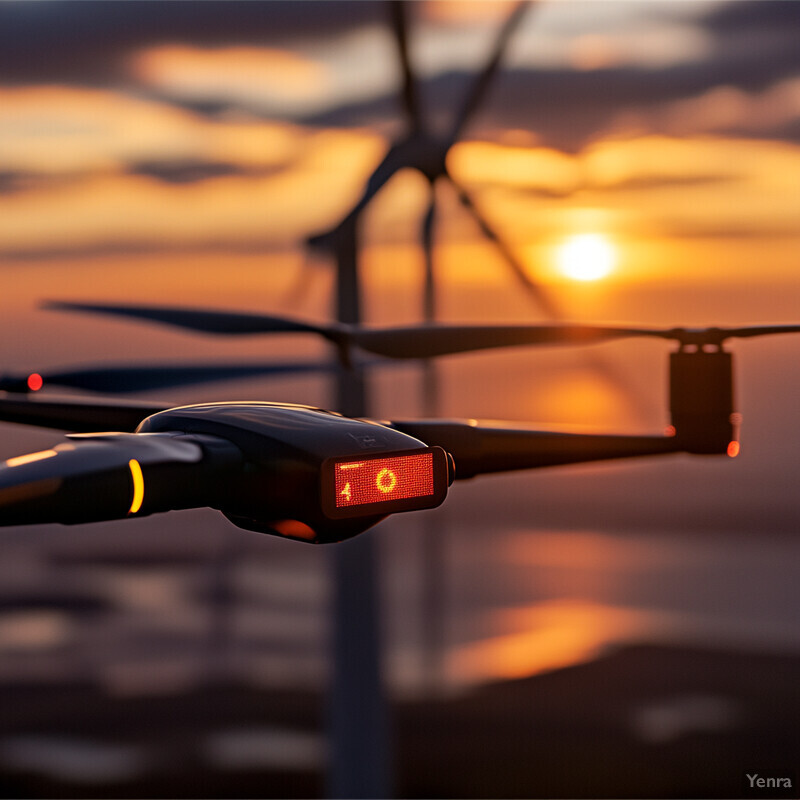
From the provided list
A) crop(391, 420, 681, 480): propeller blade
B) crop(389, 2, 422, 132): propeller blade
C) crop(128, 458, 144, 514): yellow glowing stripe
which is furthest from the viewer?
crop(389, 2, 422, 132): propeller blade

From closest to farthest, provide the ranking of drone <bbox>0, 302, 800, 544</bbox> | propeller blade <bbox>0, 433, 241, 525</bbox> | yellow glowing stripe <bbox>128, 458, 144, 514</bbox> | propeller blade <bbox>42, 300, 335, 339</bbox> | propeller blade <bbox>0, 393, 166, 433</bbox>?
propeller blade <bbox>0, 433, 241, 525</bbox> < drone <bbox>0, 302, 800, 544</bbox> < yellow glowing stripe <bbox>128, 458, 144, 514</bbox> < propeller blade <bbox>0, 393, 166, 433</bbox> < propeller blade <bbox>42, 300, 335, 339</bbox>

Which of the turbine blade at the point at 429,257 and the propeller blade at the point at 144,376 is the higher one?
the turbine blade at the point at 429,257

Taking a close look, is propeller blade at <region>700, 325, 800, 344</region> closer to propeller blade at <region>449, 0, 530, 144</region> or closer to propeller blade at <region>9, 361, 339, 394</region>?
propeller blade at <region>9, 361, 339, 394</region>

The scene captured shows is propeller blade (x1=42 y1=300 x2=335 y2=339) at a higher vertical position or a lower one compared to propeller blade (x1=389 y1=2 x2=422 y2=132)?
lower

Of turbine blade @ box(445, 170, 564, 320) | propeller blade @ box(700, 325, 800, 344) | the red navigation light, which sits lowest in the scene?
the red navigation light

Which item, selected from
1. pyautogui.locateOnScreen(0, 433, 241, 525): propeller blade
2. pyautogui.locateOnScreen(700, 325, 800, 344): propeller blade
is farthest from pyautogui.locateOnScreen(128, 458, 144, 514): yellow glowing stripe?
pyautogui.locateOnScreen(700, 325, 800, 344): propeller blade

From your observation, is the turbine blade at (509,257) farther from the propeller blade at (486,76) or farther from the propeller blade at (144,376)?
the propeller blade at (144,376)

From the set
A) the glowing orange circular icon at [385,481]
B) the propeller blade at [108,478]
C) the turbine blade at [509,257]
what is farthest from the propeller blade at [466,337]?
the turbine blade at [509,257]
